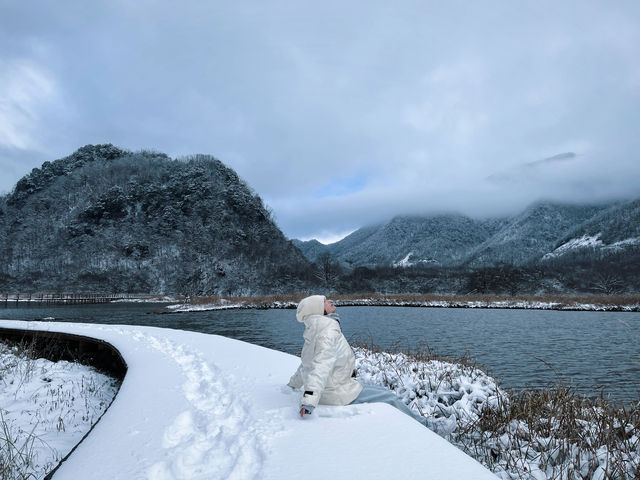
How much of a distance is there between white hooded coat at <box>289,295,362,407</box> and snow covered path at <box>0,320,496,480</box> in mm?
209

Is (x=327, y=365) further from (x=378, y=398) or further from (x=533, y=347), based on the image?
(x=533, y=347)

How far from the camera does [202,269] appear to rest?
95.9 m

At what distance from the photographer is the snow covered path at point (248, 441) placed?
3.03m

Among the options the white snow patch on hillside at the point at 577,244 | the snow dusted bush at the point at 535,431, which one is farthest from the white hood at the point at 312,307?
the white snow patch on hillside at the point at 577,244

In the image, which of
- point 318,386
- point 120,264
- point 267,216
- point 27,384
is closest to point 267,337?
point 27,384

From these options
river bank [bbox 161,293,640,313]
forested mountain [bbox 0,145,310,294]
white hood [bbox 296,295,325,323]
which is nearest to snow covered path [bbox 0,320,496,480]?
white hood [bbox 296,295,325,323]

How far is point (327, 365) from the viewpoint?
4.08 metres

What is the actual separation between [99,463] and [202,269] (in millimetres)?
97688

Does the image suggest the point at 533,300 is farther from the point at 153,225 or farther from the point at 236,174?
the point at 236,174

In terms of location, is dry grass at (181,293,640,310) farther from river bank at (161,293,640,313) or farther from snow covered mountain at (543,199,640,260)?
snow covered mountain at (543,199,640,260)

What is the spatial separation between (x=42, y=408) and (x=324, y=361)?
6.68 metres

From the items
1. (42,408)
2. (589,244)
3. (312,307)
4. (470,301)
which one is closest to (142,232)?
(470,301)

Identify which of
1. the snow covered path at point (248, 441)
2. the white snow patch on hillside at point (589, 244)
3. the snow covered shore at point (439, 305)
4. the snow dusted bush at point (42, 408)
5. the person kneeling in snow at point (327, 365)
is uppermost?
the white snow patch on hillside at point (589, 244)

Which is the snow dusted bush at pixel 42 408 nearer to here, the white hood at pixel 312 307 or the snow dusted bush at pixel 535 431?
the white hood at pixel 312 307
